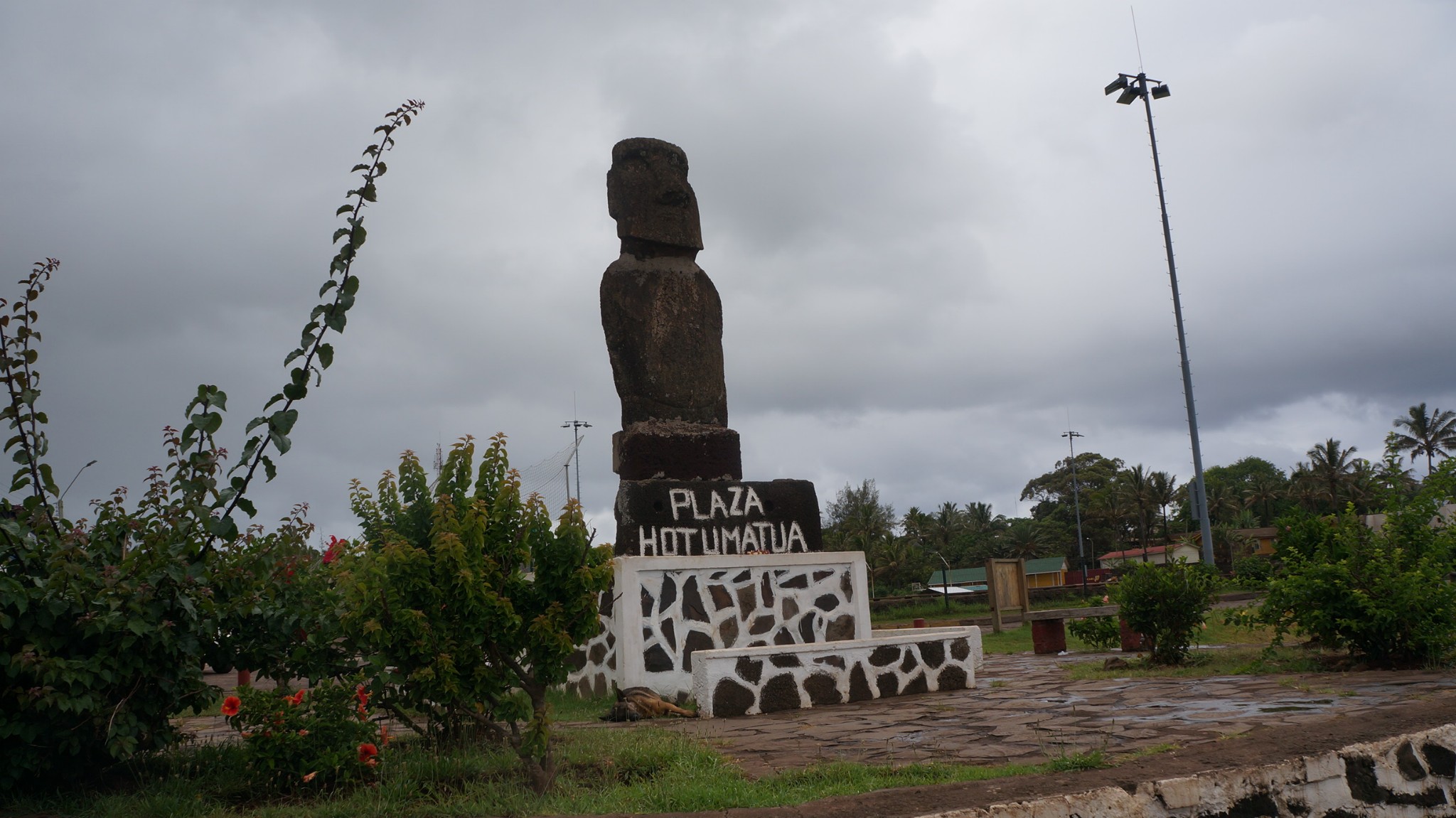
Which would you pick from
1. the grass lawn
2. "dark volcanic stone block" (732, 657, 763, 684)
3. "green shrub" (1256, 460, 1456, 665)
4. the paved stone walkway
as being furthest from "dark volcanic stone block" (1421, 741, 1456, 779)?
"dark volcanic stone block" (732, 657, 763, 684)

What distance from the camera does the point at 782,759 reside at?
246 inches

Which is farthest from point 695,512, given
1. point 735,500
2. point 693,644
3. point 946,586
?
point 946,586

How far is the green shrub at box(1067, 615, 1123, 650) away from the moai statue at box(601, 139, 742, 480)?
517cm

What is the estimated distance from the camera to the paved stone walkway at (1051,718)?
20.2 ft

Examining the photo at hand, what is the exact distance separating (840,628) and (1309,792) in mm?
6332

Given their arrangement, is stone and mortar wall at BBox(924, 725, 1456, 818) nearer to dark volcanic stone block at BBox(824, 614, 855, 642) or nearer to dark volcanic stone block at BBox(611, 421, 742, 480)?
dark volcanic stone block at BBox(824, 614, 855, 642)

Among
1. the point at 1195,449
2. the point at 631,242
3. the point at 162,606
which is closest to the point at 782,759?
the point at 162,606

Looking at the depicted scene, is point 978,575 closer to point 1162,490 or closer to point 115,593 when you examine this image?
point 1162,490

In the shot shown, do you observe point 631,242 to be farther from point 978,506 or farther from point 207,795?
point 978,506

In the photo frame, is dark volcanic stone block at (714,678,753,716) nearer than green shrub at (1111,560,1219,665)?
Yes

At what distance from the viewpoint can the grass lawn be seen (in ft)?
16.5

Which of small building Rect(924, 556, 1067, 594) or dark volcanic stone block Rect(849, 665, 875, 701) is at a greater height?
small building Rect(924, 556, 1067, 594)

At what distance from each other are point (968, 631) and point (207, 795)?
Answer: 6822 millimetres

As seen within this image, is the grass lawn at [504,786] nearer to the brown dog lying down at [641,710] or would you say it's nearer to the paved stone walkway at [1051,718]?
the paved stone walkway at [1051,718]
